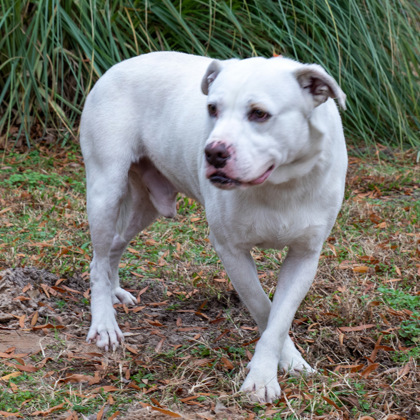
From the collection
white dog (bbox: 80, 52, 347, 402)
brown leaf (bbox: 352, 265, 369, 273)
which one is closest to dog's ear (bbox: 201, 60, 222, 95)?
white dog (bbox: 80, 52, 347, 402)

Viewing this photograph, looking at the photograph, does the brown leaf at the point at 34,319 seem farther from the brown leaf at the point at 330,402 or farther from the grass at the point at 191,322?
the brown leaf at the point at 330,402

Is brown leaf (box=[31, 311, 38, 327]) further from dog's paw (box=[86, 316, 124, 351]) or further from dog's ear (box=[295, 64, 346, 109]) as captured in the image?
dog's ear (box=[295, 64, 346, 109])

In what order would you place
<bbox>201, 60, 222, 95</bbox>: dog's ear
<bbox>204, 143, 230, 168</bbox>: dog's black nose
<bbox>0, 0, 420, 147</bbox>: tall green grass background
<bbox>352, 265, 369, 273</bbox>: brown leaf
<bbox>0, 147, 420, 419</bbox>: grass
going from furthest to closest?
<bbox>0, 0, 420, 147</bbox>: tall green grass background < <bbox>352, 265, 369, 273</bbox>: brown leaf < <bbox>201, 60, 222, 95</bbox>: dog's ear < <bbox>0, 147, 420, 419</bbox>: grass < <bbox>204, 143, 230, 168</bbox>: dog's black nose

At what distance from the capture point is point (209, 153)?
2811 mm

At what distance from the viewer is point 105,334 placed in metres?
3.78

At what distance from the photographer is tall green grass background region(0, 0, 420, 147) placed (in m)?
7.08

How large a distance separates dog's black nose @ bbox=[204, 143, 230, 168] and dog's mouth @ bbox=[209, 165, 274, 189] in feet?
0.17

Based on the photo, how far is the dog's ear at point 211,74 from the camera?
3.24 m

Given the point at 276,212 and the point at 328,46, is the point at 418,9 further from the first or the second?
the point at 276,212

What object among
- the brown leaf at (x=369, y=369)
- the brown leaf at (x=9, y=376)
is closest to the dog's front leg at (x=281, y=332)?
the brown leaf at (x=369, y=369)

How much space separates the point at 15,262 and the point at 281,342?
6.44ft

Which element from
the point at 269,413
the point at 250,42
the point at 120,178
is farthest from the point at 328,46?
the point at 269,413

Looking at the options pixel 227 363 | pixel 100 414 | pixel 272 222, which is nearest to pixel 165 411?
pixel 100 414

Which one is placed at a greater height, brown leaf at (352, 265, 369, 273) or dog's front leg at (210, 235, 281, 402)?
dog's front leg at (210, 235, 281, 402)
